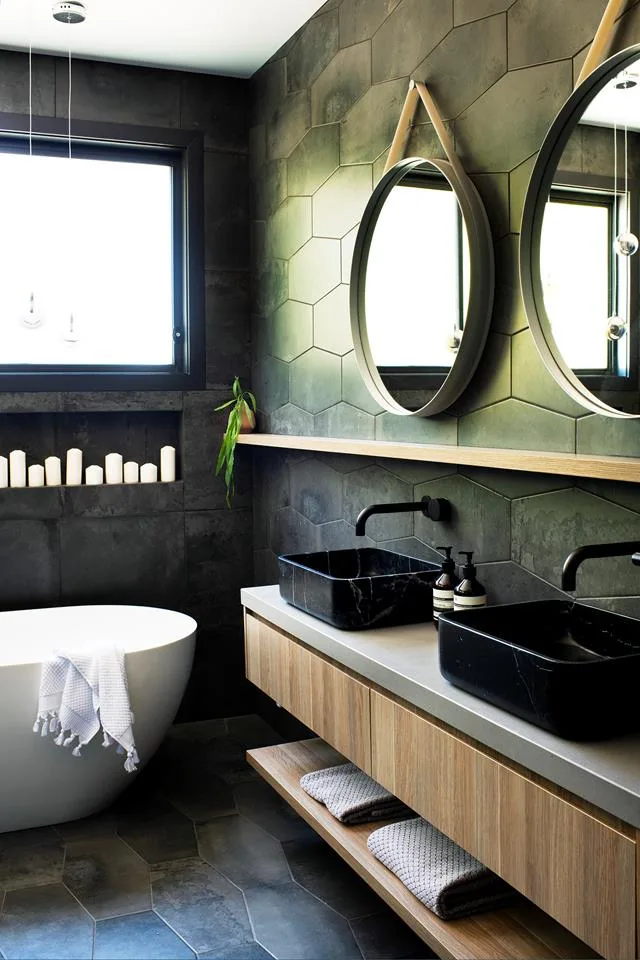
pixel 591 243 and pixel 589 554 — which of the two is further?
pixel 591 243

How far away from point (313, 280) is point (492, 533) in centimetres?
147

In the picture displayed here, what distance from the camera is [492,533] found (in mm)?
2580

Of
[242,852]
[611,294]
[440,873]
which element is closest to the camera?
[611,294]

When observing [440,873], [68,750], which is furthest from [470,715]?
[68,750]

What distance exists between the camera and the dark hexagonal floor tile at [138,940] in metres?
2.47

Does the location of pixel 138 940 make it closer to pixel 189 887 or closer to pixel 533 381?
pixel 189 887

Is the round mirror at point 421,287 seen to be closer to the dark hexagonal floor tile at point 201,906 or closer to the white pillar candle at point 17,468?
the dark hexagonal floor tile at point 201,906

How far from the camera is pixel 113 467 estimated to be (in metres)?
4.15

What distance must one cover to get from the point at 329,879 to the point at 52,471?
2112 mm

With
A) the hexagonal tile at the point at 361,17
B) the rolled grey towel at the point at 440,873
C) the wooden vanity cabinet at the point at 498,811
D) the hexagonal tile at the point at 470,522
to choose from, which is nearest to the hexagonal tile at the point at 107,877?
the wooden vanity cabinet at the point at 498,811

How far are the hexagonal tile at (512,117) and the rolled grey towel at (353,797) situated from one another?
1738mm

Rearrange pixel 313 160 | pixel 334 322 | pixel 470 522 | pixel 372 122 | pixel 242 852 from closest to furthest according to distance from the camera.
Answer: pixel 470 522 → pixel 242 852 → pixel 372 122 → pixel 334 322 → pixel 313 160

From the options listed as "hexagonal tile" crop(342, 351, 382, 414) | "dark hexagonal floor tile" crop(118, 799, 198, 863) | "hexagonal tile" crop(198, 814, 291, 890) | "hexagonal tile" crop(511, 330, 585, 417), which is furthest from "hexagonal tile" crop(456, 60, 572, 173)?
"dark hexagonal floor tile" crop(118, 799, 198, 863)

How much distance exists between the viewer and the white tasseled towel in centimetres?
306
